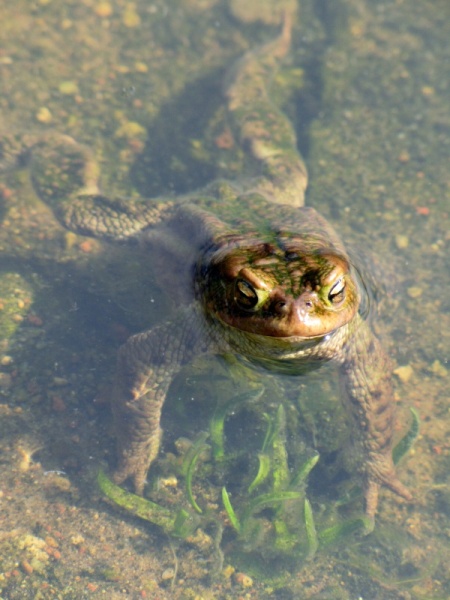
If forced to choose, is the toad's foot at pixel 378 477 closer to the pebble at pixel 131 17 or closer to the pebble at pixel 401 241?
the pebble at pixel 401 241

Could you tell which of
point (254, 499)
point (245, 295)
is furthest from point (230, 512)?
point (245, 295)

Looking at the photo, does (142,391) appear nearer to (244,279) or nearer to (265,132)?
(244,279)

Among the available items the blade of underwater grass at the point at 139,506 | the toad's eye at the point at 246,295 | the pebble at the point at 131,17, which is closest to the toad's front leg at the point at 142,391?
the blade of underwater grass at the point at 139,506

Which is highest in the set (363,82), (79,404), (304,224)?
(363,82)

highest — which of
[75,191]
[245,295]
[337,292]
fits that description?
[337,292]

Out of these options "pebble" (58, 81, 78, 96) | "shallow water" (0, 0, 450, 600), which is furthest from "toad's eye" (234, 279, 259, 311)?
"pebble" (58, 81, 78, 96)

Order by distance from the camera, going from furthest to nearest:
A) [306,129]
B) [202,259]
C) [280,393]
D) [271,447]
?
[306,129] → [280,393] → [271,447] → [202,259]

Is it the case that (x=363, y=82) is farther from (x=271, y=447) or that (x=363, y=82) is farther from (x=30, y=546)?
(x=30, y=546)

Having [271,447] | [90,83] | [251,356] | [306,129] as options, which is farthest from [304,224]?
[90,83]
